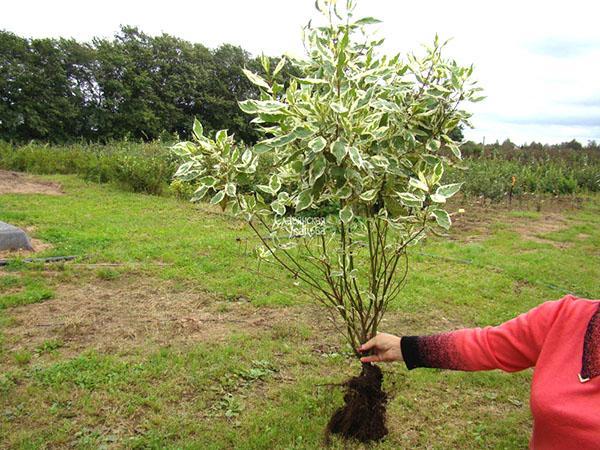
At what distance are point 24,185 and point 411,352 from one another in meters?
11.3

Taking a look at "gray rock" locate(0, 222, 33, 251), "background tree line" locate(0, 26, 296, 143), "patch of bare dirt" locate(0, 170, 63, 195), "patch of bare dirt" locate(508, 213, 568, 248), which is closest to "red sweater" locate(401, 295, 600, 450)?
"gray rock" locate(0, 222, 33, 251)

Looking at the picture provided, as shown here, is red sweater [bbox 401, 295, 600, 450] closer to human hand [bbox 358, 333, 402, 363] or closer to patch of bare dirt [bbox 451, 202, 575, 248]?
human hand [bbox 358, 333, 402, 363]

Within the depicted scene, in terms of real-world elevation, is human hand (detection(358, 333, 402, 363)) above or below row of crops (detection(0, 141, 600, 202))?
below

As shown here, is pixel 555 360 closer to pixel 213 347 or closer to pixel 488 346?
pixel 488 346

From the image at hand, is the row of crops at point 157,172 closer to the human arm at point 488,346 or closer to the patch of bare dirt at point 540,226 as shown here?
the patch of bare dirt at point 540,226

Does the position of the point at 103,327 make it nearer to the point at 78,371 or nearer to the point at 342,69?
the point at 78,371

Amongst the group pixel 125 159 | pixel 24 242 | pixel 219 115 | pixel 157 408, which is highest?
pixel 219 115

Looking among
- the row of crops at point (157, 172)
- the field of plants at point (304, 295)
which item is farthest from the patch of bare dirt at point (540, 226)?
the row of crops at point (157, 172)

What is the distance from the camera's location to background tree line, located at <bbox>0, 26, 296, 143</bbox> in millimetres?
22500

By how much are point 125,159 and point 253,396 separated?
9.09 meters

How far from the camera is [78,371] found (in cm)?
309

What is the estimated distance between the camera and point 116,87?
25.5 meters

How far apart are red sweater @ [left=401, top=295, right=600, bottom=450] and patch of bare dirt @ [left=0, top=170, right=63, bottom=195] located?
1032 cm

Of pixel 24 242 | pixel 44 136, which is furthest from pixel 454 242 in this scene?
pixel 44 136
